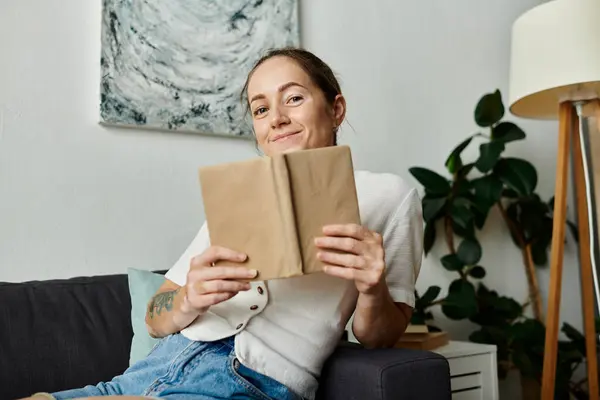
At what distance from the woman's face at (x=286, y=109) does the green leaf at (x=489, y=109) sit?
4.36 feet

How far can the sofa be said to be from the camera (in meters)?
1.22

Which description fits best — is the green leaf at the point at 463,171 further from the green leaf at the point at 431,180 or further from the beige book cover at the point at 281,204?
the beige book cover at the point at 281,204

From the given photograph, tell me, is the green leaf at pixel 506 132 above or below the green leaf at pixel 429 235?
above

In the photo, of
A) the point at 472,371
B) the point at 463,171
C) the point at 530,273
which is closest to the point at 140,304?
the point at 472,371

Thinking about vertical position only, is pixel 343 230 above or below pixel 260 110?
below

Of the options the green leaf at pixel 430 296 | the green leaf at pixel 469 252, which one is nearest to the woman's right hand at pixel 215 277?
the green leaf at pixel 430 296

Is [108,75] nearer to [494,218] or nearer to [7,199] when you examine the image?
[7,199]

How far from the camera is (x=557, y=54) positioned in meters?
1.96

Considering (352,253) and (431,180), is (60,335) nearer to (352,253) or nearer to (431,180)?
(352,253)

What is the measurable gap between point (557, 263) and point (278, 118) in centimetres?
121

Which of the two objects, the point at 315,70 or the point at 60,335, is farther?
the point at 60,335

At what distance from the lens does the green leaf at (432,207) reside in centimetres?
242

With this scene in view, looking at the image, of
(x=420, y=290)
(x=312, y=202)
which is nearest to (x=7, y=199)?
(x=312, y=202)

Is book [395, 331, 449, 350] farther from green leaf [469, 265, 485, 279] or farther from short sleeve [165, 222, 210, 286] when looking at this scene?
short sleeve [165, 222, 210, 286]
